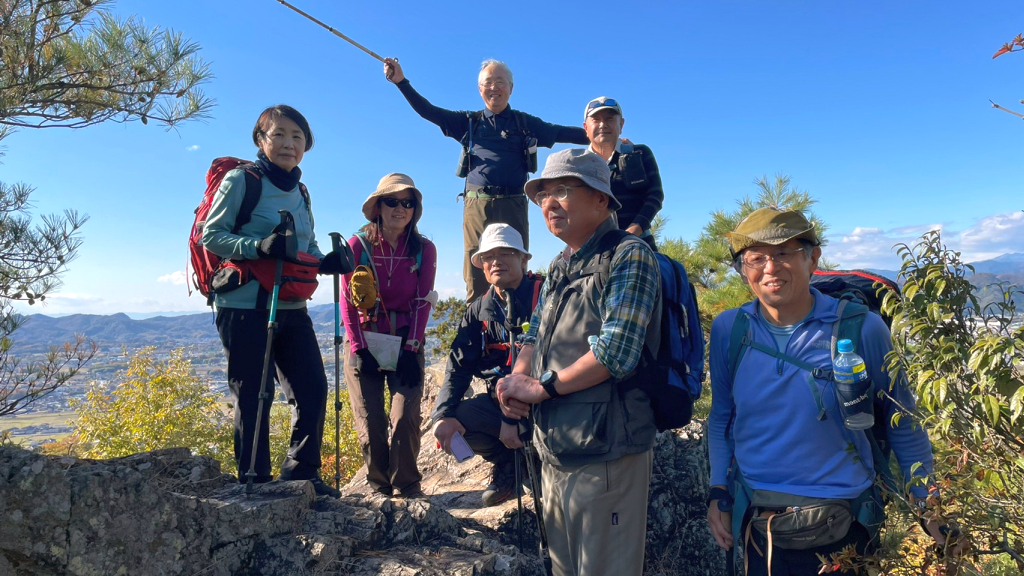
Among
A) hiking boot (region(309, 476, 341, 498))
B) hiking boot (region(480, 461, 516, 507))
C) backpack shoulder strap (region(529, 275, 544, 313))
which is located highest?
backpack shoulder strap (region(529, 275, 544, 313))

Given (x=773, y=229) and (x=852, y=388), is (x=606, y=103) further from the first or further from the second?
(x=852, y=388)

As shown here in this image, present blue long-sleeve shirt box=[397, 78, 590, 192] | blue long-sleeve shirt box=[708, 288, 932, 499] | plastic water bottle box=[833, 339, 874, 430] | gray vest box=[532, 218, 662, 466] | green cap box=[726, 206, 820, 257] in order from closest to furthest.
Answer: plastic water bottle box=[833, 339, 874, 430] < blue long-sleeve shirt box=[708, 288, 932, 499] < green cap box=[726, 206, 820, 257] < gray vest box=[532, 218, 662, 466] < blue long-sleeve shirt box=[397, 78, 590, 192]

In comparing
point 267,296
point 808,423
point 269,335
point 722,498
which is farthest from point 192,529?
point 808,423

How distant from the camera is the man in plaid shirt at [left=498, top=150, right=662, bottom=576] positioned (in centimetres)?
229

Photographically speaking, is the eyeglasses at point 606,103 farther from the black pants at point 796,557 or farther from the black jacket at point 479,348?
the black pants at point 796,557

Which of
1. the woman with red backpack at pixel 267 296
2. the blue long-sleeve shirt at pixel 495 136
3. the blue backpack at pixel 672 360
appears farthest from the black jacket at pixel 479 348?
the blue backpack at pixel 672 360

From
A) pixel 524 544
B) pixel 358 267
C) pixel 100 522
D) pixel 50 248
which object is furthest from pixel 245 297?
pixel 50 248

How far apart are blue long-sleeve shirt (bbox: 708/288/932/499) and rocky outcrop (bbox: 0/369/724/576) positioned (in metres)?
1.53

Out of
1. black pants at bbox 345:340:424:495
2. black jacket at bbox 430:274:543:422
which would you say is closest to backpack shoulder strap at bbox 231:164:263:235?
black pants at bbox 345:340:424:495

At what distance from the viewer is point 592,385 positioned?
91.0 inches

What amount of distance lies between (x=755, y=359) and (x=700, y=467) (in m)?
2.67

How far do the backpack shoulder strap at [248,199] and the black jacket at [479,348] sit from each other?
64.8 inches

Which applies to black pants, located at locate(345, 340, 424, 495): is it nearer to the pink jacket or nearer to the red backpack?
the pink jacket

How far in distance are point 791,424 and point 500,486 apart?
271 centimetres
